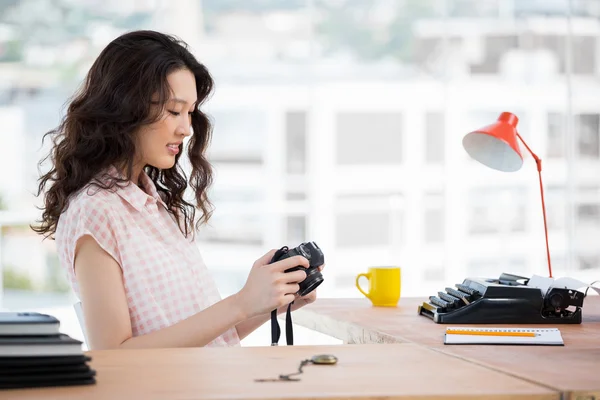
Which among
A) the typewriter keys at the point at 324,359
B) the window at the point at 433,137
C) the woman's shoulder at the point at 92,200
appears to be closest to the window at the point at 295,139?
the window at the point at 433,137

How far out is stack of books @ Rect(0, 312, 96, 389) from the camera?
1.25 metres

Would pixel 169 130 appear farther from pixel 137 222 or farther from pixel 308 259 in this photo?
pixel 308 259

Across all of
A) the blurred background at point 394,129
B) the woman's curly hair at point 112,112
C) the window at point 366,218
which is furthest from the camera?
the window at point 366,218

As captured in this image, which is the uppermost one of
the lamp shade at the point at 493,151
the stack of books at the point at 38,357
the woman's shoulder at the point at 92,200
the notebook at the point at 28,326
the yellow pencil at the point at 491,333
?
the lamp shade at the point at 493,151

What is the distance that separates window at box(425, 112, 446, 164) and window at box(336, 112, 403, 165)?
20cm

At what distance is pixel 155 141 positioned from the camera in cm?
190

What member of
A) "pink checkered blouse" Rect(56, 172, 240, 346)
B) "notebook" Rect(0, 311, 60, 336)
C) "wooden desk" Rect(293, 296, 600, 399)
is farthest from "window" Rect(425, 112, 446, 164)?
"notebook" Rect(0, 311, 60, 336)

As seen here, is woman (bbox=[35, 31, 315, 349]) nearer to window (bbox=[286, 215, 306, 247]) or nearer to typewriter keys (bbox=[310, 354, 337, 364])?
typewriter keys (bbox=[310, 354, 337, 364])

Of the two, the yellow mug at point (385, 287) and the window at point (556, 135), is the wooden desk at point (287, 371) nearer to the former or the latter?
the yellow mug at point (385, 287)

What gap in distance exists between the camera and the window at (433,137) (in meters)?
6.69

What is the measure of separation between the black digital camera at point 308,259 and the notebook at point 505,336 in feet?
0.88

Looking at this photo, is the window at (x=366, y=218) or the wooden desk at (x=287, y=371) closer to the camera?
the wooden desk at (x=287, y=371)

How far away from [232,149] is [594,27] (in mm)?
2775

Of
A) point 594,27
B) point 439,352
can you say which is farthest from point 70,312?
point 439,352
